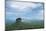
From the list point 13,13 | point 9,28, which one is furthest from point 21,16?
point 9,28

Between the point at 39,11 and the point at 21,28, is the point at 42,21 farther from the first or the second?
the point at 21,28

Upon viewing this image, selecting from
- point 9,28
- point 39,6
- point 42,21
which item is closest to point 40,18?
point 42,21

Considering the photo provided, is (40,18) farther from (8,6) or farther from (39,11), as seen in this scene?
(8,6)

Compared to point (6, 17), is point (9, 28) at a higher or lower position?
lower

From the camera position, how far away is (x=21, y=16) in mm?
1090

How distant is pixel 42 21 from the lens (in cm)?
112

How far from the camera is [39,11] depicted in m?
1.11

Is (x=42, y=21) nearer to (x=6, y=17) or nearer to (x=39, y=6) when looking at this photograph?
(x=39, y=6)

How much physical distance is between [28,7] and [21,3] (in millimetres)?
99

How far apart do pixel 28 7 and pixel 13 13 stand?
0.20m

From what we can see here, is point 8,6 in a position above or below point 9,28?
above

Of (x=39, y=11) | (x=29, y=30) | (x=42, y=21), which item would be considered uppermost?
(x=39, y=11)
